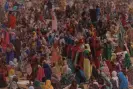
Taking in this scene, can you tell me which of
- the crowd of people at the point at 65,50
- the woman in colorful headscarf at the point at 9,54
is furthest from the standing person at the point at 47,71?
the woman in colorful headscarf at the point at 9,54

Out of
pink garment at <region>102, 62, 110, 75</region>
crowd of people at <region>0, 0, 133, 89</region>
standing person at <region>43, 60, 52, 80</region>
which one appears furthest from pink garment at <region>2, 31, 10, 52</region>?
pink garment at <region>102, 62, 110, 75</region>

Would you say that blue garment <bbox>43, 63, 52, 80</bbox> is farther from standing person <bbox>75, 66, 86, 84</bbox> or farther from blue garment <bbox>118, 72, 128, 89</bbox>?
blue garment <bbox>118, 72, 128, 89</bbox>

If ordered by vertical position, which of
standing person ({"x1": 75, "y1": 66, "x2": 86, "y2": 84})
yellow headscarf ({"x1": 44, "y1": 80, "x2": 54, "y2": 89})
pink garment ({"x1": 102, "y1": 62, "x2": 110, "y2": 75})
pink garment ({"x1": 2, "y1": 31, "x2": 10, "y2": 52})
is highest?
pink garment ({"x1": 2, "y1": 31, "x2": 10, "y2": 52})

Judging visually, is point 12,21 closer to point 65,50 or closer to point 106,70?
point 65,50

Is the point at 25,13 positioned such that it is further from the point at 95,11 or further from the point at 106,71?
the point at 106,71

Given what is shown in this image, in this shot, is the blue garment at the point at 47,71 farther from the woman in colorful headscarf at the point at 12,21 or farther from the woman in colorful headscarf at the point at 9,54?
the woman in colorful headscarf at the point at 12,21

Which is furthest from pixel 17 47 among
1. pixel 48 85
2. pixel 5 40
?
pixel 48 85

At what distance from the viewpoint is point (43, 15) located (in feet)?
80.0

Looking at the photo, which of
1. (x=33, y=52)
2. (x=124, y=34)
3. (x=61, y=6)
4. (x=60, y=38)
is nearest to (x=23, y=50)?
(x=33, y=52)

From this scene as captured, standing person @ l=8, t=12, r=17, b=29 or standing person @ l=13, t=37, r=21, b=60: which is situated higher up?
standing person @ l=8, t=12, r=17, b=29

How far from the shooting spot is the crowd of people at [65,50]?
46.6 ft

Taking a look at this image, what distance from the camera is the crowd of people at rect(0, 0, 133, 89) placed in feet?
46.6

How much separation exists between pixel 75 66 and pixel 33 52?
202cm

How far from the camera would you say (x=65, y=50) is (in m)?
17.1
